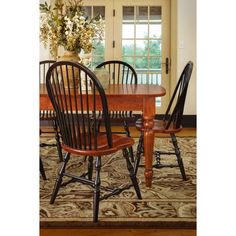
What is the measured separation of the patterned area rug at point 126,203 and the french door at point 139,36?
2.97m

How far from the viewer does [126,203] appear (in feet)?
8.36

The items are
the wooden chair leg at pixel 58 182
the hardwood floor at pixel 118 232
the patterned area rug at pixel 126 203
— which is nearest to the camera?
the hardwood floor at pixel 118 232

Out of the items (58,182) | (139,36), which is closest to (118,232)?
(58,182)

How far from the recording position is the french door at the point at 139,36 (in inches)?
243

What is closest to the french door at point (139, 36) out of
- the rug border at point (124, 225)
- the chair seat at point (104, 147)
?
the chair seat at point (104, 147)

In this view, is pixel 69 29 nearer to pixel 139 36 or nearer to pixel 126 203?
pixel 126 203

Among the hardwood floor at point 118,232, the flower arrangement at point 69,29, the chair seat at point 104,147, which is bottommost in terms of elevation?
the hardwood floor at point 118,232

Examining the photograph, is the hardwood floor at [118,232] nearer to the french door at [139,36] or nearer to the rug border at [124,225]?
the rug border at [124,225]

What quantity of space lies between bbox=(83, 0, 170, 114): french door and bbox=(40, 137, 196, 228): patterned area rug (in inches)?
117

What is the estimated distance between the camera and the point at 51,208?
2.46 metres

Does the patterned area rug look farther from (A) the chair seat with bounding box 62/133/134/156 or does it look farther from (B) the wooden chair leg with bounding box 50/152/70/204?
(A) the chair seat with bounding box 62/133/134/156

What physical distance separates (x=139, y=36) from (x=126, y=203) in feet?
13.5
